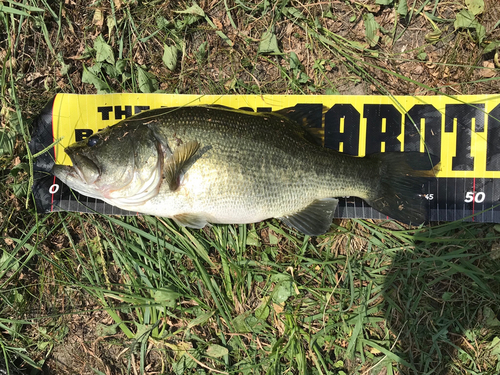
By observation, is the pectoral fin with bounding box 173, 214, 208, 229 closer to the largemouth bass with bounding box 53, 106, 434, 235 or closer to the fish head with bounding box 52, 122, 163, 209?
the largemouth bass with bounding box 53, 106, 434, 235

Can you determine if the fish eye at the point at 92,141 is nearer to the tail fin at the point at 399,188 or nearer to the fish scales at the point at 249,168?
the fish scales at the point at 249,168

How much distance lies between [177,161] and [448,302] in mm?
2771

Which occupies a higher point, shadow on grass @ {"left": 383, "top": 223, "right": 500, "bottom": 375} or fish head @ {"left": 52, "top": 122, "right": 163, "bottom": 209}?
fish head @ {"left": 52, "top": 122, "right": 163, "bottom": 209}

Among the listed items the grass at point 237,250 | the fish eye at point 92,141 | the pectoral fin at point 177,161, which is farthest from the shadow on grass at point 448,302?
the fish eye at point 92,141

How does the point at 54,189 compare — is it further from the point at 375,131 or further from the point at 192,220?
the point at 375,131

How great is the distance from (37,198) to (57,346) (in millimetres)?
1508

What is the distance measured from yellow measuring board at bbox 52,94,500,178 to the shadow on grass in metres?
0.69

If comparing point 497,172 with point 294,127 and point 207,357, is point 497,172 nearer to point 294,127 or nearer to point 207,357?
point 294,127

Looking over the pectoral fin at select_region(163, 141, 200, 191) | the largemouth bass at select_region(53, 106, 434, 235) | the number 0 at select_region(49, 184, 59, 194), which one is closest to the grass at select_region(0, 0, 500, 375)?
the number 0 at select_region(49, 184, 59, 194)

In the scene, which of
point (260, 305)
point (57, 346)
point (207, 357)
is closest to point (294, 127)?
point (260, 305)

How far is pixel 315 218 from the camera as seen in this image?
2852 millimetres

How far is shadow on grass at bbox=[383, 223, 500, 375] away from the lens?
298 centimetres

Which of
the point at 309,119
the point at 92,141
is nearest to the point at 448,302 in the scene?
the point at 309,119

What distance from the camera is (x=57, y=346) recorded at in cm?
329
